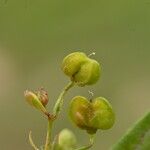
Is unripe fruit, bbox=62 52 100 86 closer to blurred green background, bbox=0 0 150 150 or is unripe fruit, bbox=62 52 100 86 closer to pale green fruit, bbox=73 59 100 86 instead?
pale green fruit, bbox=73 59 100 86

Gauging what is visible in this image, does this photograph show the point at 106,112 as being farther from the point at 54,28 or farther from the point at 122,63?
the point at 54,28

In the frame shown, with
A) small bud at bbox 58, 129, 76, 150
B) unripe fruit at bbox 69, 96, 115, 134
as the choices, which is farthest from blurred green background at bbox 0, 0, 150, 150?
unripe fruit at bbox 69, 96, 115, 134

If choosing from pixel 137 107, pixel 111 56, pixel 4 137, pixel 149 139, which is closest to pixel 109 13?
pixel 111 56

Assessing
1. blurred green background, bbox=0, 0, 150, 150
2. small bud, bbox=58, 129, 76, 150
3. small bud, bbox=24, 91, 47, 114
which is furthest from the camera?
blurred green background, bbox=0, 0, 150, 150

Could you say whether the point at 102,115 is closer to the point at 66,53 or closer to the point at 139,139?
the point at 139,139

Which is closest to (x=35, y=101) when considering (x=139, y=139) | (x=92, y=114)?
(x=92, y=114)
